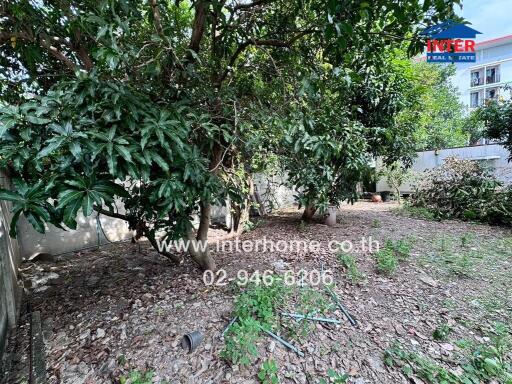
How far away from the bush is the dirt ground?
1.77m

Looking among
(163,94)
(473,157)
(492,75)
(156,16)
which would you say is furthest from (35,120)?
(492,75)

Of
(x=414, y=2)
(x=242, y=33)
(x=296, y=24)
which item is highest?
(x=296, y=24)

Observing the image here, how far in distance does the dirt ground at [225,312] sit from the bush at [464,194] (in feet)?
5.80

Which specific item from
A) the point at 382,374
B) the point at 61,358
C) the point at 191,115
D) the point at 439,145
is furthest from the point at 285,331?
the point at 439,145

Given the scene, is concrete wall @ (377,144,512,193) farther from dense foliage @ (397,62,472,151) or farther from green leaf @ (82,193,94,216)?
green leaf @ (82,193,94,216)

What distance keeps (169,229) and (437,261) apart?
2882mm

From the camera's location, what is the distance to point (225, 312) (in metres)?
2.10

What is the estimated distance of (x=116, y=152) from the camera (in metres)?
1.28

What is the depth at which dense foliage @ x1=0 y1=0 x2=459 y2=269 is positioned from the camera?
1274 mm

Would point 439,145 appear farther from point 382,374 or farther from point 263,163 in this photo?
point 382,374

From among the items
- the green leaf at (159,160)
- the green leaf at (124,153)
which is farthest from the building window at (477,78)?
the green leaf at (124,153)

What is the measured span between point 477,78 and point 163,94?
919 inches

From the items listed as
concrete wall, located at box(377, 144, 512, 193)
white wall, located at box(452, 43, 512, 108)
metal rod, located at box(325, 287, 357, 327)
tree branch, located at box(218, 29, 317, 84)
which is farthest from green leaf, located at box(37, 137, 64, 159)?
white wall, located at box(452, 43, 512, 108)

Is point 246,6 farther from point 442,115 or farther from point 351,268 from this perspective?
point 442,115
